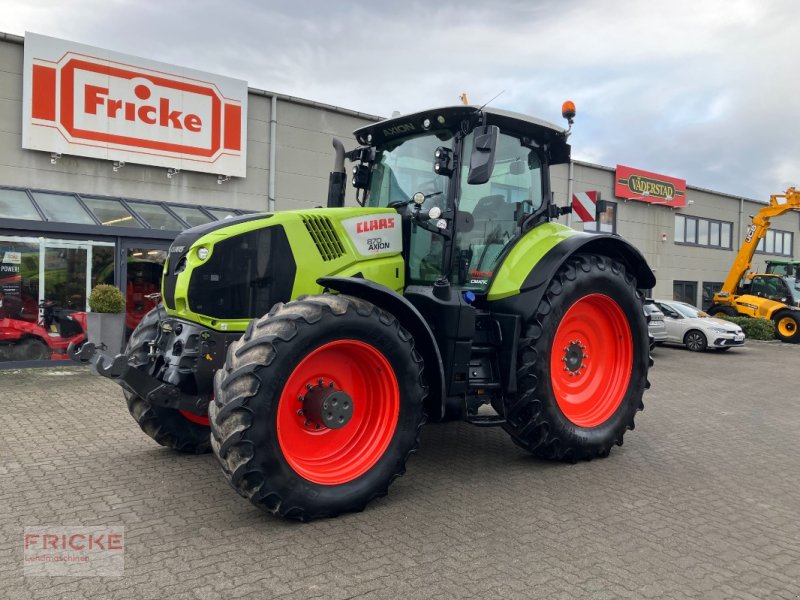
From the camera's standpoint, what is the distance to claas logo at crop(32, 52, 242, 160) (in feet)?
38.2

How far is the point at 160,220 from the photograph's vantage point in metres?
12.1

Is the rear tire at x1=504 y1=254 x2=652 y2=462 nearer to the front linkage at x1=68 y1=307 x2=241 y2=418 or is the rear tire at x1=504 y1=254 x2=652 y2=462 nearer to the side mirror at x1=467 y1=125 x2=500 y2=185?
the side mirror at x1=467 y1=125 x2=500 y2=185

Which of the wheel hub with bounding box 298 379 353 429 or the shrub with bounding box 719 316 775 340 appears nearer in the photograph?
the wheel hub with bounding box 298 379 353 429

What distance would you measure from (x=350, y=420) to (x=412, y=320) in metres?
0.79

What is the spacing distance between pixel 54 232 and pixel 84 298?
1283 mm

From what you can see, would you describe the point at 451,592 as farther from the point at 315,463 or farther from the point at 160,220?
the point at 160,220

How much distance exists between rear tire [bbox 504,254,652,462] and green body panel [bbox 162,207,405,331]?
1282 mm

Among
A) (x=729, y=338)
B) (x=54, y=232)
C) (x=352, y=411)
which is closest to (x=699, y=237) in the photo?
(x=729, y=338)

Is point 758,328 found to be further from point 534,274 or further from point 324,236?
point 324,236

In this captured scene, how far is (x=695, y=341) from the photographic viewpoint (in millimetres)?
16828

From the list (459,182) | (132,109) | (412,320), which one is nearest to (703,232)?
(132,109)

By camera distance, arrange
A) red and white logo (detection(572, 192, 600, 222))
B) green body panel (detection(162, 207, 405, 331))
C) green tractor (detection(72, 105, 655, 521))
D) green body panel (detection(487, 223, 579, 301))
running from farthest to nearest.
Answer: red and white logo (detection(572, 192, 600, 222))
green body panel (detection(487, 223, 579, 301))
green body panel (detection(162, 207, 405, 331))
green tractor (detection(72, 105, 655, 521))

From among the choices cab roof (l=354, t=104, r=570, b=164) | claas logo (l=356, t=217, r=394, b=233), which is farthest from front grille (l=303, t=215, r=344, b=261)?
cab roof (l=354, t=104, r=570, b=164)

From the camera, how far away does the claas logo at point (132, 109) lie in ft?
38.2
